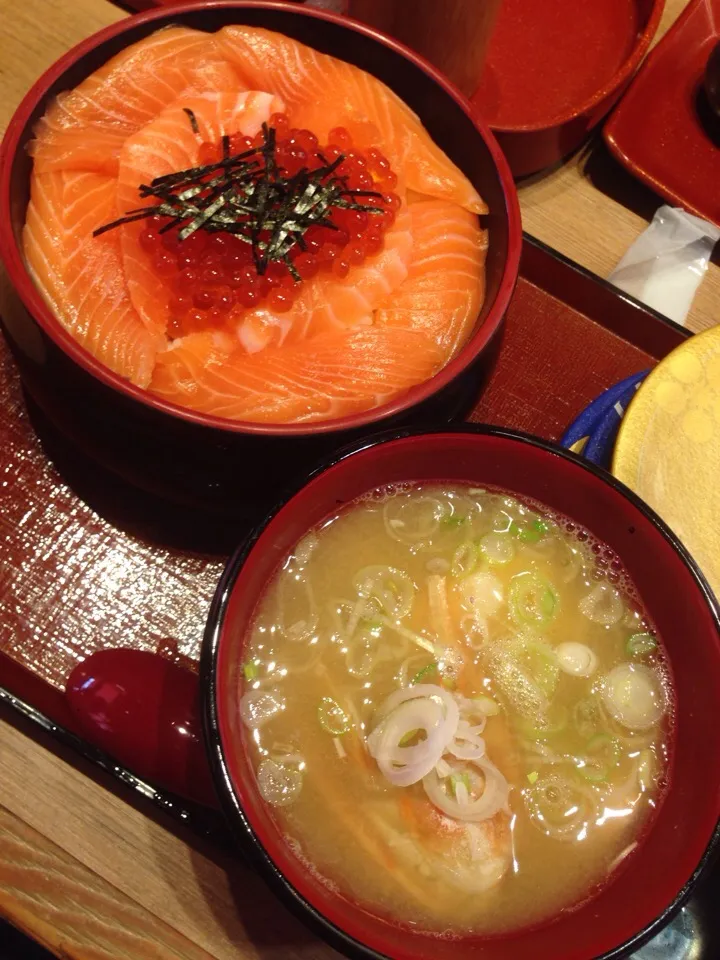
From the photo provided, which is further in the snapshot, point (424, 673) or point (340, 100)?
point (340, 100)

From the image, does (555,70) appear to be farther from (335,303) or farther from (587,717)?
→ (587,717)

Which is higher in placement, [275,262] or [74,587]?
[275,262]

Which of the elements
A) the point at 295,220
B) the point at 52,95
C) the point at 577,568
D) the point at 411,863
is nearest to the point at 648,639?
the point at 577,568

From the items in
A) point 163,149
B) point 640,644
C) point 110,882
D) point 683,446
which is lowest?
point 110,882

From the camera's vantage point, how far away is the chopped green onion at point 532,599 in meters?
1.19

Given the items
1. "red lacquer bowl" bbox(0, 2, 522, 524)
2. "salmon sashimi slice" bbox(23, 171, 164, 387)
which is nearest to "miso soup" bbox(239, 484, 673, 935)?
"red lacquer bowl" bbox(0, 2, 522, 524)

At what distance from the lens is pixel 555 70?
178 cm

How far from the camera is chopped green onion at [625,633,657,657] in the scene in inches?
45.7

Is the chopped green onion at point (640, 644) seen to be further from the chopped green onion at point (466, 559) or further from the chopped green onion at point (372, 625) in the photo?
the chopped green onion at point (372, 625)

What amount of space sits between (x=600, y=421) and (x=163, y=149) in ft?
2.75

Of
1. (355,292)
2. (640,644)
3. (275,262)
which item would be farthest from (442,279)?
(640,644)

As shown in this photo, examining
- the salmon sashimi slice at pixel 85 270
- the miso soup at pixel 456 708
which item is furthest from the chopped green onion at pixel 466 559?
the salmon sashimi slice at pixel 85 270

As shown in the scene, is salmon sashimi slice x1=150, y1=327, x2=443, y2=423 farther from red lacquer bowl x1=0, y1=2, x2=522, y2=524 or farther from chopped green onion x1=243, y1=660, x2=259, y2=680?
chopped green onion x1=243, y1=660, x2=259, y2=680

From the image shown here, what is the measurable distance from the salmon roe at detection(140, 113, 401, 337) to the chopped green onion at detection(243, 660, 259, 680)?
18.4 inches
